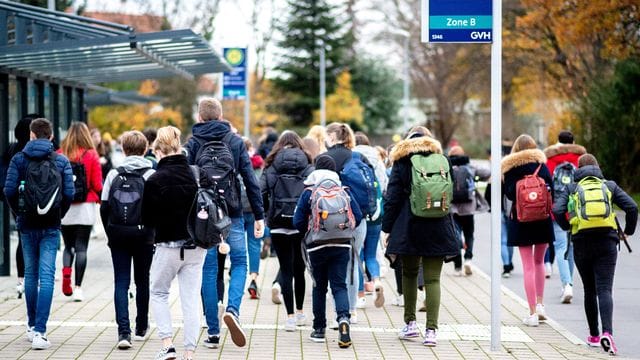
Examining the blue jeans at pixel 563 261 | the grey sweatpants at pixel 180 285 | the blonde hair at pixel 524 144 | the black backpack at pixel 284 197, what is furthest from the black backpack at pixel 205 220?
the blue jeans at pixel 563 261

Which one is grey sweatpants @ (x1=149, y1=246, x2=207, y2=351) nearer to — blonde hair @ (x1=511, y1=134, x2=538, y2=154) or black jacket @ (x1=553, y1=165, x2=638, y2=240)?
black jacket @ (x1=553, y1=165, x2=638, y2=240)

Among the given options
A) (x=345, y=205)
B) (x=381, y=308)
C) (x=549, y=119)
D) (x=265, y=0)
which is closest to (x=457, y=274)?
(x=381, y=308)

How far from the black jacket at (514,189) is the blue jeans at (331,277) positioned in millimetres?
2058

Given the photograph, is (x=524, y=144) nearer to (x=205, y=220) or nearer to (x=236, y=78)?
(x=205, y=220)

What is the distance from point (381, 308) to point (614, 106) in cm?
1548

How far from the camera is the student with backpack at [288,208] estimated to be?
1002 cm

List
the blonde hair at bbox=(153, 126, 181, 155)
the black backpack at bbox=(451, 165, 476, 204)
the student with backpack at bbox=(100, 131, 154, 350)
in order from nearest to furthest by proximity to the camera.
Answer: the blonde hair at bbox=(153, 126, 181, 155) → the student with backpack at bbox=(100, 131, 154, 350) → the black backpack at bbox=(451, 165, 476, 204)

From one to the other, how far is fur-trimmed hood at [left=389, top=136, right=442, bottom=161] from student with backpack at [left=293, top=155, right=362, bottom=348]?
564 millimetres

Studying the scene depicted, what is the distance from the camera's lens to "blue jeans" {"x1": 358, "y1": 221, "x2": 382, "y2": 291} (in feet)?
37.6

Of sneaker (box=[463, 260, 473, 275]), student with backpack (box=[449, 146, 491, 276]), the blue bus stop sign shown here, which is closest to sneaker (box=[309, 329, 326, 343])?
the blue bus stop sign

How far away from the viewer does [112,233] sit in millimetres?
9000

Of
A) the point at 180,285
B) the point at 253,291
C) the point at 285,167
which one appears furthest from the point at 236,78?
the point at 180,285

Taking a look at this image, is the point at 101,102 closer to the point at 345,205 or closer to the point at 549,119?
the point at 345,205

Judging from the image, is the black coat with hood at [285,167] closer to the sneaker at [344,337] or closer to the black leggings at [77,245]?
the sneaker at [344,337]
